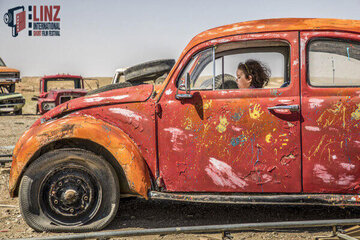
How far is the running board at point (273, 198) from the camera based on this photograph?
321 centimetres

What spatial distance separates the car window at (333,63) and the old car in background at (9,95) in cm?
1667

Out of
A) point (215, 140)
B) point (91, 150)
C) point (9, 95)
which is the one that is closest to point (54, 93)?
point (9, 95)

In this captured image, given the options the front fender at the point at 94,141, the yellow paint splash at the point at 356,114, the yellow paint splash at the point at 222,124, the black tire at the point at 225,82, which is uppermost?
the black tire at the point at 225,82

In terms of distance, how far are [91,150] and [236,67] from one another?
1728 mm

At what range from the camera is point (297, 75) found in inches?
132

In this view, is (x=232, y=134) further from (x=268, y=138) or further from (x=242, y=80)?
(x=242, y=80)

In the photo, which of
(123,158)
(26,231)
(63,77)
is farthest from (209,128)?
(63,77)

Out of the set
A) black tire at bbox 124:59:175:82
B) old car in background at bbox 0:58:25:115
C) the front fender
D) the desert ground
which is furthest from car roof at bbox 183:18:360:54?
old car in background at bbox 0:58:25:115

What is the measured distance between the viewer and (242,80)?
3.81 metres

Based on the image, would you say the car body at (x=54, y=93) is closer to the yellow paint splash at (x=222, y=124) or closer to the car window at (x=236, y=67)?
the car window at (x=236, y=67)

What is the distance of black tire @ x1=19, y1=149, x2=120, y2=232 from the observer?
11.2ft

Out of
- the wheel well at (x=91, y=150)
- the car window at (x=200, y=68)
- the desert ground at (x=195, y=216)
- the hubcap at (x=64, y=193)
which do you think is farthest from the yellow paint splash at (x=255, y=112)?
the hubcap at (x=64, y=193)

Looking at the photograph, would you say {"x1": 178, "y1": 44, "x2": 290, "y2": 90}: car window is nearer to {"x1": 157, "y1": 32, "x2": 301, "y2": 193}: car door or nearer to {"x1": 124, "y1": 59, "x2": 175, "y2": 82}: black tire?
{"x1": 157, "y1": 32, "x2": 301, "y2": 193}: car door

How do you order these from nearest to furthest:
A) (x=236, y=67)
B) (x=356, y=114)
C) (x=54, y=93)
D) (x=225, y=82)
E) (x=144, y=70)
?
(x=356, y=114), (x=225, y=82), (x=236, y=67), (x=144, y=70), (x=54, y=93)
